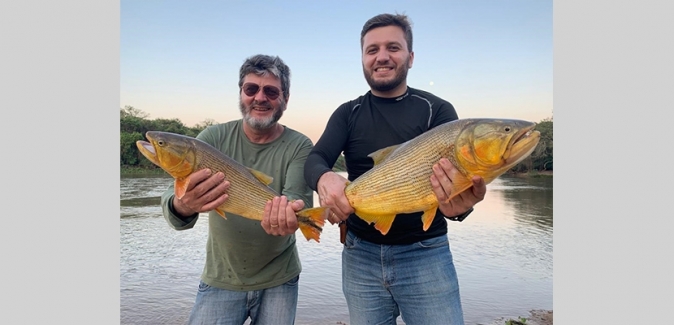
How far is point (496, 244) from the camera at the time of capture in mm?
14938

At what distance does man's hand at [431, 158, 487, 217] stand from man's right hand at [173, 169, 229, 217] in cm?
166

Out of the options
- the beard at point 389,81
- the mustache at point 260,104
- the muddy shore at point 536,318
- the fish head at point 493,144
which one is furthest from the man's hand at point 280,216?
the muddy shore at point 536,318

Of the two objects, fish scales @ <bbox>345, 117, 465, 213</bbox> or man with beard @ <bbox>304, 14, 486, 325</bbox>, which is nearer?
fish scales @ <bbox>345, 117, 465, 213</bbox>

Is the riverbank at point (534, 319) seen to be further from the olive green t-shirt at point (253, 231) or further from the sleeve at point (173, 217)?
the sleeve at point (173, 217)

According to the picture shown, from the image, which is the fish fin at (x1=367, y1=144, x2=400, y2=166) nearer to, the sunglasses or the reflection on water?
the sunglasses

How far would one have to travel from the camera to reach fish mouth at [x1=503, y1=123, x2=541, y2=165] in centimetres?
242

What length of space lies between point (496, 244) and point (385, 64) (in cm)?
1390

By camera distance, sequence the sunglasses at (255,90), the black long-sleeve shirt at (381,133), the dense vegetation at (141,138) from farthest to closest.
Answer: the dense vegetation at (141,138)
the sunglasses at (255,90)
the black long-sleeve shirt at (381,133)

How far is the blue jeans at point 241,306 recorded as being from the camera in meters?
3.34

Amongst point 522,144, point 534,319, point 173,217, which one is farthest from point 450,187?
Result: point 534,319

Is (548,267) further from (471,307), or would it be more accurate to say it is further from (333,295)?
(333,295)

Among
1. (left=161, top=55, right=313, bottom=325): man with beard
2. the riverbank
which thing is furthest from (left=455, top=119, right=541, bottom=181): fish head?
the riverbank

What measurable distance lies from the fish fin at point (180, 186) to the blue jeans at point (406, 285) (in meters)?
1.57

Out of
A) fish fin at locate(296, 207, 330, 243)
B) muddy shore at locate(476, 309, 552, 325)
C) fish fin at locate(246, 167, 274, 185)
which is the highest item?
fish fin at locate(246, 167, 274, 185)
